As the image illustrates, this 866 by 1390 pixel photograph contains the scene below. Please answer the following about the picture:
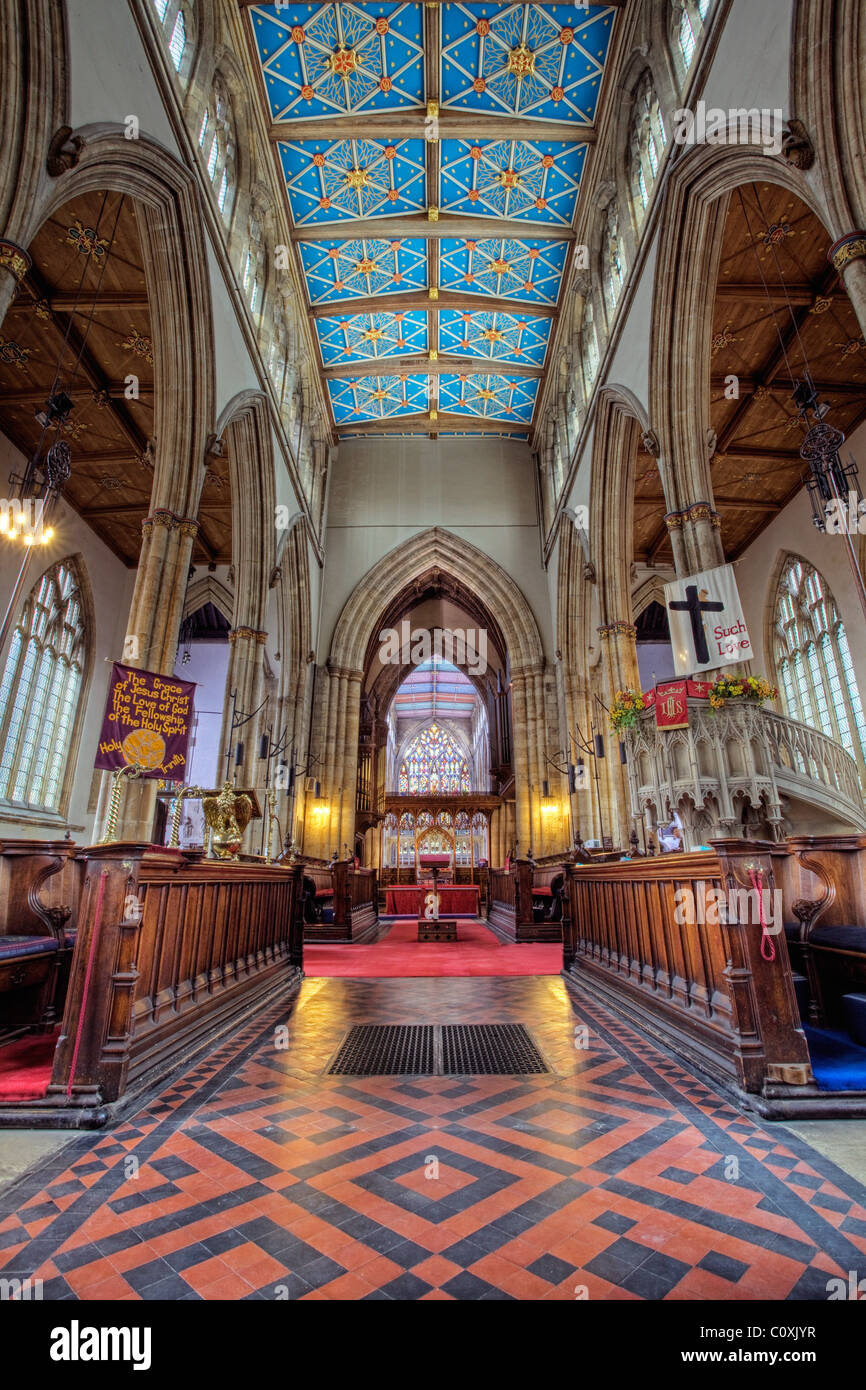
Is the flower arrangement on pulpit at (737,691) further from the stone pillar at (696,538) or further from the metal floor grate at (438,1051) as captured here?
the metal floor grate at (438,1051)

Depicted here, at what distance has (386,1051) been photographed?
3.75m

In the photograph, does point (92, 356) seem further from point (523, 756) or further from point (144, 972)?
point (523, 756)

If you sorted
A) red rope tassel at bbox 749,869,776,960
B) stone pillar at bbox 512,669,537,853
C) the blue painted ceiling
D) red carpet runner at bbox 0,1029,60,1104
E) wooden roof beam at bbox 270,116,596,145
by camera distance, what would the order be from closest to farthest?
red carpet runner at bbox 0,1029,60,1104 → red rope tassel at bbox 749,869,776,960 → the blue painted ceiling → wooden roof beam at bbox 270,116,596,145 → stone pillar at bbox 512,669,537,853

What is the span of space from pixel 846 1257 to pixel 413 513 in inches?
720

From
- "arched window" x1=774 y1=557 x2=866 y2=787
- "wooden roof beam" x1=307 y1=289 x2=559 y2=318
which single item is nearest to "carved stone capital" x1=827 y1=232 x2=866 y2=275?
"arched window" x1=774 y1=557 x2=866 y2=787

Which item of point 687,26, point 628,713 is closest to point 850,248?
point 628,713

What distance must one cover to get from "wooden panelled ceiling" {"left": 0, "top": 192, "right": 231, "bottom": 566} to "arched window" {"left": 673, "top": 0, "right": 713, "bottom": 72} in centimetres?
753

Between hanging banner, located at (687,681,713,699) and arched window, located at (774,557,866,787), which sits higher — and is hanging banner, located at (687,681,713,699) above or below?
below

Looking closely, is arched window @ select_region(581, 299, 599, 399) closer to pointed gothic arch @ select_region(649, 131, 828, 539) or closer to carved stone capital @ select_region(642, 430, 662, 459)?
pointed gothic arch @ select_region(649, 131, 828, 539)

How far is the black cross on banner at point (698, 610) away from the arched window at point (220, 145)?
348 inches

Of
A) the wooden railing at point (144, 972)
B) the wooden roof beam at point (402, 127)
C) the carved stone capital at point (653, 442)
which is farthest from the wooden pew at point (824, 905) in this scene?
the wooden roof beam at point (402, 127)

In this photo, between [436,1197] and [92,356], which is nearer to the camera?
[436,1197]

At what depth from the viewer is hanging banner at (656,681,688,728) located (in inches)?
306

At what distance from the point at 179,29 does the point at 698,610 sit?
1018cm
